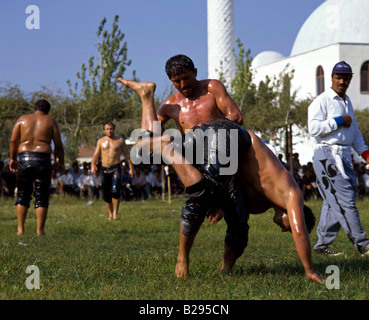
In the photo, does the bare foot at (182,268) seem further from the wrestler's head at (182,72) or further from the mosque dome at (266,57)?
the mosque dome at (266,57)

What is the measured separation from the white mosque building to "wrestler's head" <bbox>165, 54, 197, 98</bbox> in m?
42.0

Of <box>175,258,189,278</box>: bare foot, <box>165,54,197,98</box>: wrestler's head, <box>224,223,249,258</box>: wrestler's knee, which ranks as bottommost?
<box>175,258,189,278</box>: bare foot

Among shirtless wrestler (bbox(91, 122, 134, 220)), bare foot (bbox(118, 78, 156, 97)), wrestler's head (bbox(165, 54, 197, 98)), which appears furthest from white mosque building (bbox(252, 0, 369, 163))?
bare foot (bbox(118, 78, 156, 97))

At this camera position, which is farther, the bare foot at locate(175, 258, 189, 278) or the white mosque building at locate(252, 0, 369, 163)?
the white mosque building at locate(252, 0, 369, 163)

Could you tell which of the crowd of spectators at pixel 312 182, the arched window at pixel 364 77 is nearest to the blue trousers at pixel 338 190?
the crowd of spectators at pixel 312 182

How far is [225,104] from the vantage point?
5180 mm

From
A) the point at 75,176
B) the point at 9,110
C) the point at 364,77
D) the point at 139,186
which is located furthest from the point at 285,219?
the point at 364,77

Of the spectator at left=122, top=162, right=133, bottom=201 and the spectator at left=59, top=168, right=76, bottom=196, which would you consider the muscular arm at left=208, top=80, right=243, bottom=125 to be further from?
the spectator at left=59, top=168, right=76, bottom=196

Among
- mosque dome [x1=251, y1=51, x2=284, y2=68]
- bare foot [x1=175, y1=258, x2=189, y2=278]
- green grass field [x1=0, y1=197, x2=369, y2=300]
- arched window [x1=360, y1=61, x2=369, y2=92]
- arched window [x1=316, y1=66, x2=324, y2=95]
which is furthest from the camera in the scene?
mosque dome [x1=251, y1=51, x2=284, y2=68]

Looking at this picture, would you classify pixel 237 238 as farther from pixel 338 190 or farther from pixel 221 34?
pixel 221 34

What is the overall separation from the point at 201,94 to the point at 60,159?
485cm

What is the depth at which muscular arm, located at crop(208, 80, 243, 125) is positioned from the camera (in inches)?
203

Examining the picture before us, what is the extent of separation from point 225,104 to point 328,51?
45.1 m
